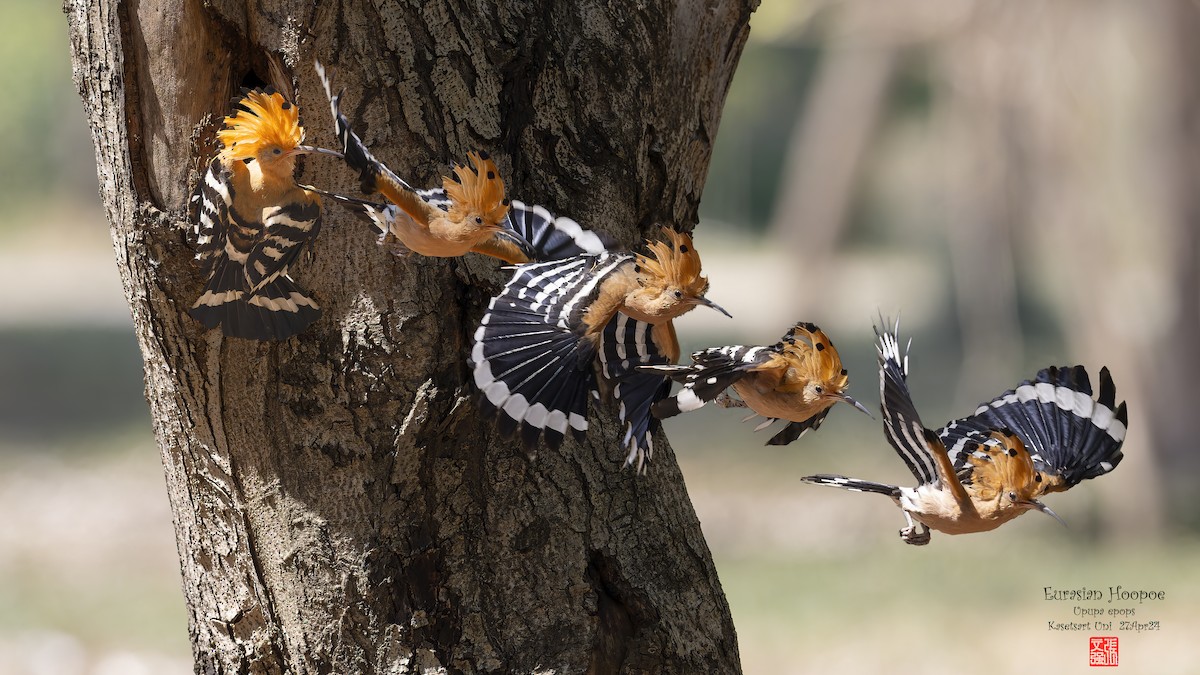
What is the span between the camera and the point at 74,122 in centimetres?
1744

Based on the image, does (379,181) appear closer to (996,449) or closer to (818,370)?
(818,370)

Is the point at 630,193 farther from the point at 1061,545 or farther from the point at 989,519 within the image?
the point at 1061,545

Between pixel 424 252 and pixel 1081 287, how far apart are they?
618 cm

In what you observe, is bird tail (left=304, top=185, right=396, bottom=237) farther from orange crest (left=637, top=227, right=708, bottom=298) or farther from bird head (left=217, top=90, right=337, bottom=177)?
orange crest (left=637, top=227, right=708, bottom=298)

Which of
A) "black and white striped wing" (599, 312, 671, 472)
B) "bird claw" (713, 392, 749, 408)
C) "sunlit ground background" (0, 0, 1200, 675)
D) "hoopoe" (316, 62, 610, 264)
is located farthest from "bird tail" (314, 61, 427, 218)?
"sunlit ground background" (0, 0, 1200, 675)

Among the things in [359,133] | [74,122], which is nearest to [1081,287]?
[359,133]

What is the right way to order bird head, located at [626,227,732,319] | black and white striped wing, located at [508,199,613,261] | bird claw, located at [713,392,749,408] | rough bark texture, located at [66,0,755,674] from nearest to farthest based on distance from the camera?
bird head, located at [626,227,732,319] → bird claw, located at [713,392,749,408] → black and white striped wing, located at [508,199,613,261] → rough bark texture, located at [66,0,755,674]

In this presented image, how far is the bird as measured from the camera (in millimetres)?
1256

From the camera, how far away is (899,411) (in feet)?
4.22

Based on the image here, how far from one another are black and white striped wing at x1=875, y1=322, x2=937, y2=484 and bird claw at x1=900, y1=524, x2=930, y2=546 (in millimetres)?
114

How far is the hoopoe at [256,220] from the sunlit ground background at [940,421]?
2636 millimetres

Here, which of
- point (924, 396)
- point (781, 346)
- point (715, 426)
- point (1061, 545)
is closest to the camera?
point (781, 346)

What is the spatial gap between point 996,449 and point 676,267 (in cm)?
47

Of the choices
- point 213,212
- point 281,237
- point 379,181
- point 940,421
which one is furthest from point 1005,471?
point 940,421
